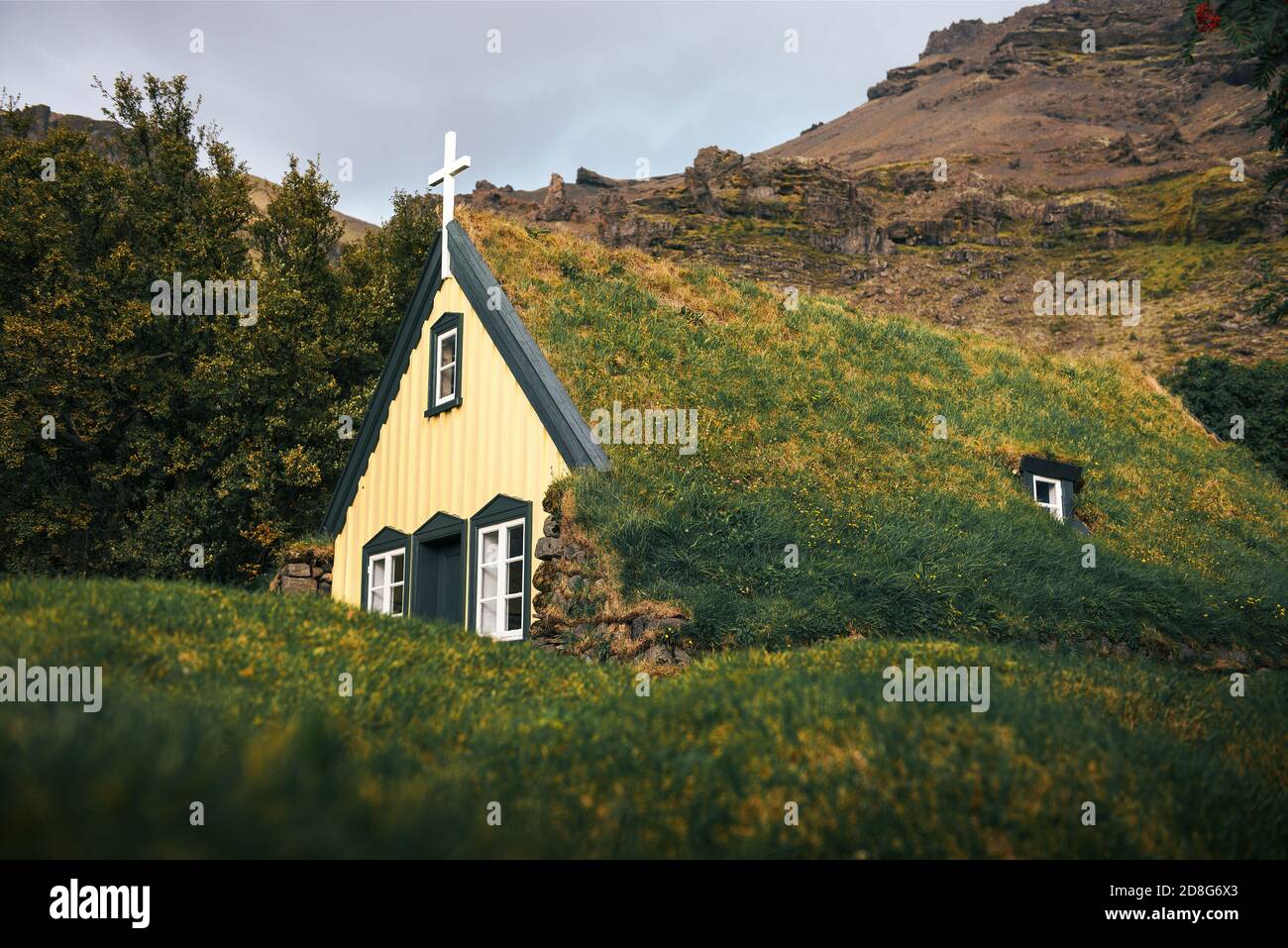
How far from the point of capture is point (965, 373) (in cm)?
2194

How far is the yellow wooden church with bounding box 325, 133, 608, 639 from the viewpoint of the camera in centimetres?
1391

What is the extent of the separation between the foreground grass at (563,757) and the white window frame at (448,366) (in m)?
7.71

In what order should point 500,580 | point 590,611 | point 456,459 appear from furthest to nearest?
point 456,459 → point 500,580 → point 590,611

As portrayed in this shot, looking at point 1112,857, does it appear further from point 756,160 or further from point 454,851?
point 756,160

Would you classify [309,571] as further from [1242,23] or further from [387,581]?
[1242,23]

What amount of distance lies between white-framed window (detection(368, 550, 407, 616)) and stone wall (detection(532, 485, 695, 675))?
457cm

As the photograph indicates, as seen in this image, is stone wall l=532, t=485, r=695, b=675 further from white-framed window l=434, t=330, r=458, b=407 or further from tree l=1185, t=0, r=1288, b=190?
tree l=1185, t=0, r=1288, b=190

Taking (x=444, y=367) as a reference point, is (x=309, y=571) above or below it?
below

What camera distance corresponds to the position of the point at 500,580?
1430 cm

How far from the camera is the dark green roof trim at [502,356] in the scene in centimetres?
1338

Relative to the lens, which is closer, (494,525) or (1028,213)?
(494,525)

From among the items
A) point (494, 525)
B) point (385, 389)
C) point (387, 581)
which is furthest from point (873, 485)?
point (385, 389)

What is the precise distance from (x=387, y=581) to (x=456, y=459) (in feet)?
10.3
